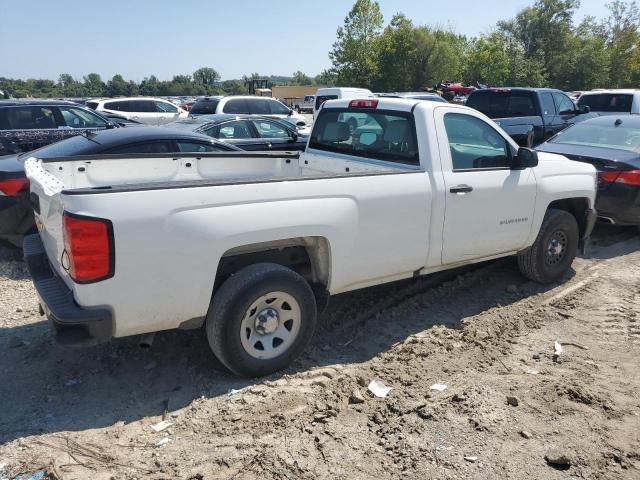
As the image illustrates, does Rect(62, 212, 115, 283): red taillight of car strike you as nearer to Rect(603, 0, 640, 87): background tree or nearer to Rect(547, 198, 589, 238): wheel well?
Rect(547, 198, 589, 238): wheel well

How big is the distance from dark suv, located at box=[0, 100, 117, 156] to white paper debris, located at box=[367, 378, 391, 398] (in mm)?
7776

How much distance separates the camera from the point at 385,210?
4012 millimetres

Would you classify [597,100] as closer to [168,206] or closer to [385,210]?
[385,210]

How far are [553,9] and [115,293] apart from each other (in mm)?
71235

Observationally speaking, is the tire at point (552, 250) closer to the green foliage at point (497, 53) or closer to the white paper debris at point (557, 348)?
the white paper debris at point (557, 348)

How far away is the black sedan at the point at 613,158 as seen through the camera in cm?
703

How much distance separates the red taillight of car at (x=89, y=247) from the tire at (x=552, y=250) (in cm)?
409

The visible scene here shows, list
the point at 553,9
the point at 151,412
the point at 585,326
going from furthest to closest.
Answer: the point at 553,9
the point at 585,326
the point at 151,412

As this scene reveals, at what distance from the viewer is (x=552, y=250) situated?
5.68 metres

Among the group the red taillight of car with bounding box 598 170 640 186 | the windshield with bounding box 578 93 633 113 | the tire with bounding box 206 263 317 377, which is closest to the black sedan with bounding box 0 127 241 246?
the tire with bounding box 206 263 317 377

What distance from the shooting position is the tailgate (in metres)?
3.22

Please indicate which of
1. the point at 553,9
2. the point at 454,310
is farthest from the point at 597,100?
the point at 553,9

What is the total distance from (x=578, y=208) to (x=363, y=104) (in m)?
2.74

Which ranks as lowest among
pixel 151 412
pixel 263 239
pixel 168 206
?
pixel 151 412
